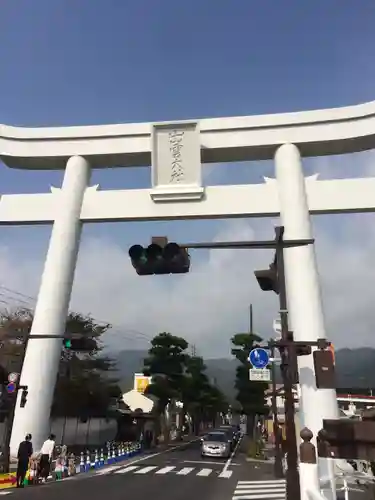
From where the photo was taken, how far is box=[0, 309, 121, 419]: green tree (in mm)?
25203

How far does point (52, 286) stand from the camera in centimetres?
1555

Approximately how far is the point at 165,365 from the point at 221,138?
83.0ft

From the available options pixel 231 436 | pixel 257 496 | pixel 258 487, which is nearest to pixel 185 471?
pixel 258 487

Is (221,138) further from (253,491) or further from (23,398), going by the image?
(253,491)

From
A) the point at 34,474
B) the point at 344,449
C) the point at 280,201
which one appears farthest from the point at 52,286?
the point at 344,449

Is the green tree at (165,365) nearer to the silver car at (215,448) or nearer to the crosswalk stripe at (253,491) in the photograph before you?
the silver car at (215,448)

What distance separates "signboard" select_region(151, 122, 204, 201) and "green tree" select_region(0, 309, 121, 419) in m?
11.1

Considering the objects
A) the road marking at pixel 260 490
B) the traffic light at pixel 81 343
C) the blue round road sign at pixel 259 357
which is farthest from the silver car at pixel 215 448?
the traffic light at pixel 81 343

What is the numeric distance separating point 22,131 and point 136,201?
16.3ft

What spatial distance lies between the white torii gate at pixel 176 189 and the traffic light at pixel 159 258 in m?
8.18

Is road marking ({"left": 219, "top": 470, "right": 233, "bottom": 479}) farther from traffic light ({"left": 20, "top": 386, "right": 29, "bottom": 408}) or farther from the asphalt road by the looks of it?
traffic light ({"left": 20, "top": 386, "right": 29, "bottom": 408})

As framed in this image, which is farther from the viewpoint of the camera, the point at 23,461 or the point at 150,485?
the point at 150,485

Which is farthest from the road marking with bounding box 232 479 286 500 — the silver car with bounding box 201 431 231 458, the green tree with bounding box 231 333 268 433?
the green tree with bounding box 231 333 268 433

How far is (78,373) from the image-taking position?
26.8m
